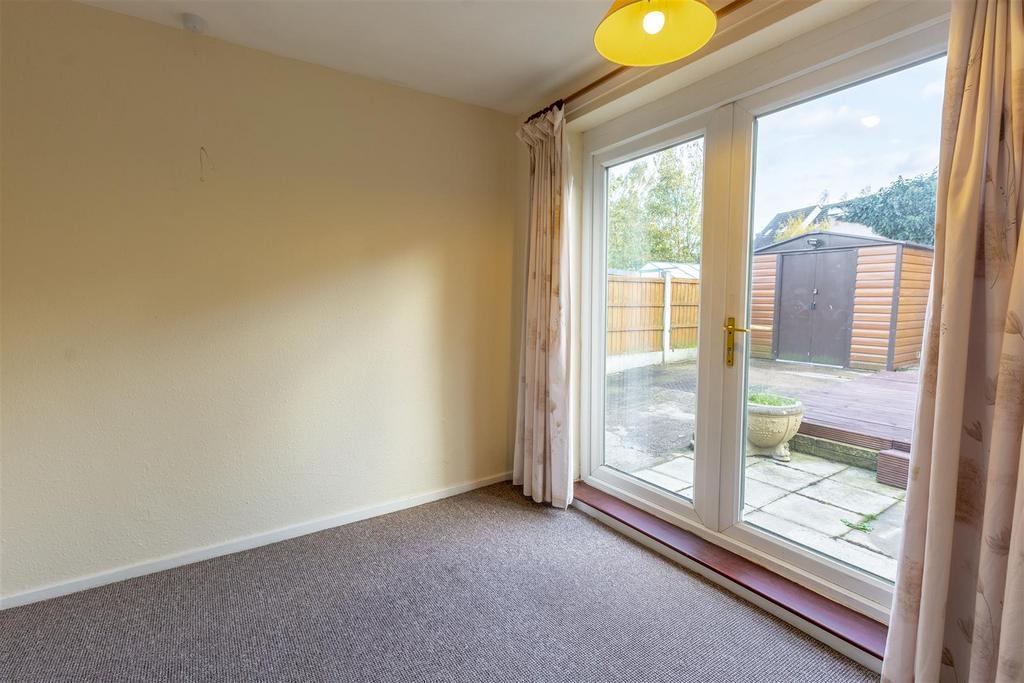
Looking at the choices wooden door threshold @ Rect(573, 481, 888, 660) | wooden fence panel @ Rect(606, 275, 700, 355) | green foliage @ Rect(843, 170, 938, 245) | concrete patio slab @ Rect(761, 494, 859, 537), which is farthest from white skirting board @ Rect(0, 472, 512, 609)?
green foliage @ Rect(843, 170, 938, 245)

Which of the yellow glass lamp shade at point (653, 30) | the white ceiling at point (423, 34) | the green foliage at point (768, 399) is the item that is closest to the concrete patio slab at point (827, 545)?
the green foliage at point (768, 399)

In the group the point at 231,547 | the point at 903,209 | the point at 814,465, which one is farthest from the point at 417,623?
the point at 903,209

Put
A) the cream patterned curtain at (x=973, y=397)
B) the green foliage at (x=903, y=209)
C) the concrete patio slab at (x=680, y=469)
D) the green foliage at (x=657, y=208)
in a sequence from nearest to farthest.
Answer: the cream patterned curtain at (x=973, y=397)
the green foliage at (x=903, y=209)
the green foliage at (x=657, y=208)
the concrete patio slab at (x=680, y=469)

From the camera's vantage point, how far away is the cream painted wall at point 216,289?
1883mm

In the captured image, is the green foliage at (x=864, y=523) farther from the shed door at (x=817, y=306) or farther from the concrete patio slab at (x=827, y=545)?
the shed door at (x=817, y=306)

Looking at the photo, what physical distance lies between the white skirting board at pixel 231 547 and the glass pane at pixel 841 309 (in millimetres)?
1720

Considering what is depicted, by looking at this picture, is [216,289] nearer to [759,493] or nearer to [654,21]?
[654,21]

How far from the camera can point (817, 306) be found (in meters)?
1.87

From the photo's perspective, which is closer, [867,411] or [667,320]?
[867,411]

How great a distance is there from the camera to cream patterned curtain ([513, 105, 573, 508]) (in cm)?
262

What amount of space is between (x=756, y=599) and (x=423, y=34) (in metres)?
2.80

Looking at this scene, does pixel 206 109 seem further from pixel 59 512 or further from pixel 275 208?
pixel 59 512

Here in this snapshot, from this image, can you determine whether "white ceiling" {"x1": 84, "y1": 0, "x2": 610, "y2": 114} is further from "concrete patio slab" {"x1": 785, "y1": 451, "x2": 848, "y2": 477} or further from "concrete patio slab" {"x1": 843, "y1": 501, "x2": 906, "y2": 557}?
"concrete patio slab" {"x1": 843, "y1": 501, "x2": 906, "y2": 557}

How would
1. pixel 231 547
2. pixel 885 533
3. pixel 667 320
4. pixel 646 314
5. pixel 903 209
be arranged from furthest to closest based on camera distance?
pixel 646 314, pixel 667 320, pixel 231 547, pixel 885 533, pixel 903 209
